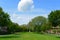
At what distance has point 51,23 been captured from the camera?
95188mm

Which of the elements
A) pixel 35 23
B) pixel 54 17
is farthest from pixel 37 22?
pixel 54 17

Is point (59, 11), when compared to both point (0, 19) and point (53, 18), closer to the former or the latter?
point (53, 18)

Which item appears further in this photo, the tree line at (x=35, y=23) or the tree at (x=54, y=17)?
the tree at (x=54, y=17)

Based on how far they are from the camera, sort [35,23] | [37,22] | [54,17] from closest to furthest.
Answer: [54,17], [37,22], [35,23]

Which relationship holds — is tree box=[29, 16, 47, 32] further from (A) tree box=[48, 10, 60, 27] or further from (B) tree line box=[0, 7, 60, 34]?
(A) tree box=[48, 10, 60, 27]

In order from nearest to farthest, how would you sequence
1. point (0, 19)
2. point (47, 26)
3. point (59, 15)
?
1. point (0, 19)
2. point (47, 26)
3. point (59, 15)

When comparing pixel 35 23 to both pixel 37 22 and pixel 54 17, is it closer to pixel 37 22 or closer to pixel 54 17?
pixel 37 22

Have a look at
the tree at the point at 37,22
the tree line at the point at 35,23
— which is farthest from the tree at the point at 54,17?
the tree at the point at 37,22

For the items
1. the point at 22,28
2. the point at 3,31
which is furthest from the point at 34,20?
the point at 3,31

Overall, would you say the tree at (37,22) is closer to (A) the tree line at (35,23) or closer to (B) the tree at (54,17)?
(A) the tree line at (35,23)

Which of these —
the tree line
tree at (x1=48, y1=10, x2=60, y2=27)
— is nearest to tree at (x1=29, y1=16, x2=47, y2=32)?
the tree line

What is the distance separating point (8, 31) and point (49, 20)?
90.9 ft

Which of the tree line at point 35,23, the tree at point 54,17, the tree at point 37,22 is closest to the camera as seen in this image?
the tree line at point 35,23

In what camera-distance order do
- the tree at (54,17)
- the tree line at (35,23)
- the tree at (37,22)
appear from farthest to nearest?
1. the tree at (37,22)
2. the tree at (54,17)
3. the tree line at (35,23)
